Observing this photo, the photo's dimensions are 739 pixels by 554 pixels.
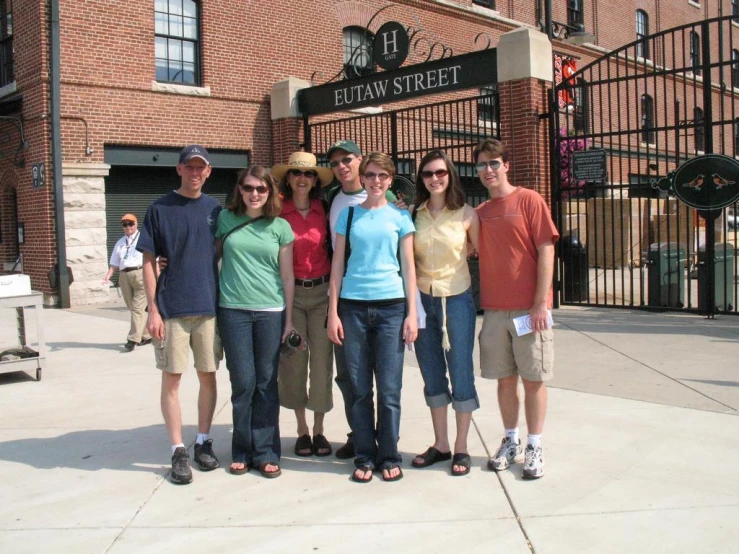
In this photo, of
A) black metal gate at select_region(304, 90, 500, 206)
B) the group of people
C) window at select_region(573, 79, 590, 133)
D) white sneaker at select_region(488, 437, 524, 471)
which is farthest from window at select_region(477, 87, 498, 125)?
white sneaker at select_region(488, 437, 524, 471)

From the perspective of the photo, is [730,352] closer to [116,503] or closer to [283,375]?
[283,375]

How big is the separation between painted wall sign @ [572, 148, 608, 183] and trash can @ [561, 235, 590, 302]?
94cm

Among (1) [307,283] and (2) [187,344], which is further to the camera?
(1) [307,283]

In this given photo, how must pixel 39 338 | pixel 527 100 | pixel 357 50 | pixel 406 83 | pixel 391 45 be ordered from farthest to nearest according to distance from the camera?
pixel 357 50, pixel 391 45, pixel 406 83, pixel 527 100, pixel 39 338

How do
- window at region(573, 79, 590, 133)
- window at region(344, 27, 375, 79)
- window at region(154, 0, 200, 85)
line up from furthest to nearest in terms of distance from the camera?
window at region(344, 27, 375, 79) → window at region(154, 0, 200, 85) → window at region(573, 79, 590, 133)

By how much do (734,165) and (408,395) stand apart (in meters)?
5.65

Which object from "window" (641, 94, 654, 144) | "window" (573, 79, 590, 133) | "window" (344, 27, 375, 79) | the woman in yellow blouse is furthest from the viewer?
"window" (344, 27, 375, 79)

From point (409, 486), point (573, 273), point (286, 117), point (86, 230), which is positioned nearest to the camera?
point (409, 486)

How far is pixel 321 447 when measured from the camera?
4.82m

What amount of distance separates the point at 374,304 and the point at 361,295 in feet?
0.29

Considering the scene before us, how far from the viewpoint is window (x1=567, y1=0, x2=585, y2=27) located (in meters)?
24.6

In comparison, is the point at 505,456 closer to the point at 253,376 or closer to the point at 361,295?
the point at 361,295

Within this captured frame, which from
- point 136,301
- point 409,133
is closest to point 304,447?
point 136,301

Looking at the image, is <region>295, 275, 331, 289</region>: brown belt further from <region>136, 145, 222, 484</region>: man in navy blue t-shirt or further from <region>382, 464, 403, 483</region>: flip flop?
<region>382, 464, 403, 483</region>: flip flop
